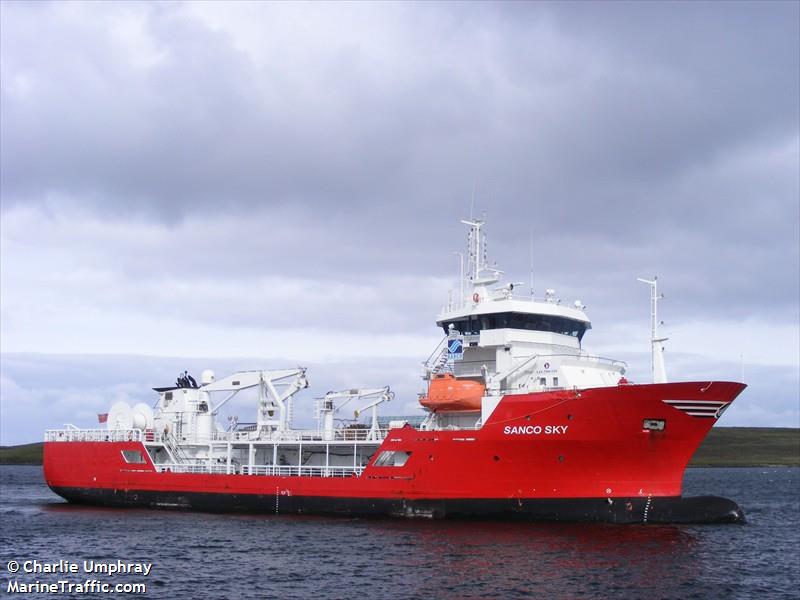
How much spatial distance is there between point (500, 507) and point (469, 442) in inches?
94.1

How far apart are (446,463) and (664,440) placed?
7381 mm

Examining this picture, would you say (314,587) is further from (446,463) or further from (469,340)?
(469,340)

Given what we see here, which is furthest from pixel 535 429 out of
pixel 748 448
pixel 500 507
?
pixel 748 448

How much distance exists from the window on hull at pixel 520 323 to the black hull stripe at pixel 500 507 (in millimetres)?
7038

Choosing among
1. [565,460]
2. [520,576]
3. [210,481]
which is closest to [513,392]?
[565,460]

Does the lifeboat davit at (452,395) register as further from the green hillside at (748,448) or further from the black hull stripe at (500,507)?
the green hillside at (748,448)

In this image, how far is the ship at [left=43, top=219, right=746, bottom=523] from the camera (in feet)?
90.4

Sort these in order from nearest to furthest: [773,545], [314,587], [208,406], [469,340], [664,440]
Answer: [314,587] < [664,440] < [773,545] < [469,340] < [208,406]

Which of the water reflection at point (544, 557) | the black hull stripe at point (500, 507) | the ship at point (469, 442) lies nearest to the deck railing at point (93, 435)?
the ship at point (469, 442)

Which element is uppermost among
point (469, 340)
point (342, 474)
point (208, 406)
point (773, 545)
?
point (469, 340)

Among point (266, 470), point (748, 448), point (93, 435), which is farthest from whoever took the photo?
point (748, 448)

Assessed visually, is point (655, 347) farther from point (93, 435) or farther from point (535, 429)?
point (93, 435)

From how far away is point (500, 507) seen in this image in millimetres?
28719

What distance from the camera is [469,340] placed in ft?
109
